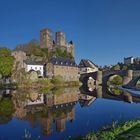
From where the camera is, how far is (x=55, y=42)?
400ft

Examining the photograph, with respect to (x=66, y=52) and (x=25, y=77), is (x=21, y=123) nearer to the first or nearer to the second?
(x=25, y=77)

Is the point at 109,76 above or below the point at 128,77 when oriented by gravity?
above

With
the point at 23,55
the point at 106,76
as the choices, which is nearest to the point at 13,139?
the point at 23,55

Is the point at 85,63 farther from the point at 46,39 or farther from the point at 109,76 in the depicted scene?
the point at 109,76

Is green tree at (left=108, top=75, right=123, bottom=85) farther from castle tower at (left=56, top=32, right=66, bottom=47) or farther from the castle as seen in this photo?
castle tower at (left=56, top=32, right=66, bottom=47)

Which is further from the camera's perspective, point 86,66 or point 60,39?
point 86,66

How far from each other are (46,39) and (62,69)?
2683 centimetres

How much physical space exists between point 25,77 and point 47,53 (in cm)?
3932

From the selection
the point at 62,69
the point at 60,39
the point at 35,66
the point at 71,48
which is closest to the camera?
the point at 35,66

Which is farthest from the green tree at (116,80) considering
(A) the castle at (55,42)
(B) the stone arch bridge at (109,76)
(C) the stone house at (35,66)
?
(C) the stone house at (35,66)

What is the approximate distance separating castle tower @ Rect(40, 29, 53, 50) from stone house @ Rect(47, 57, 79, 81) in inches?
665

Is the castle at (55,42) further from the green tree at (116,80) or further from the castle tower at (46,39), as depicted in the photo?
the green tree at (116,80)

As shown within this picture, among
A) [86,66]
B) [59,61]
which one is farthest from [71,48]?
[59,61]

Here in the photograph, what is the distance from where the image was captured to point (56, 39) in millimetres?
122438
